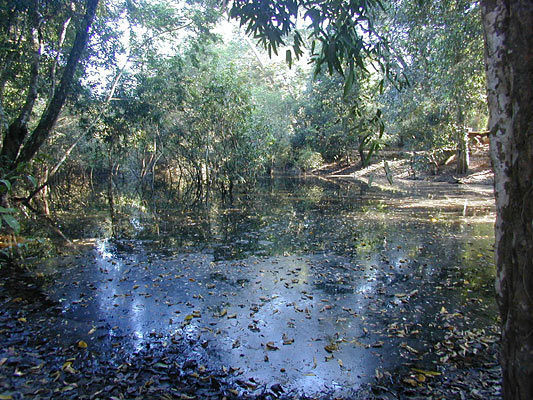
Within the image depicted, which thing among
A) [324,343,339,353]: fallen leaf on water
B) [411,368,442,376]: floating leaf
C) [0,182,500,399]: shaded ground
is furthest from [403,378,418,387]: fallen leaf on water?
[324,343,339,353]: fallen leaf on water

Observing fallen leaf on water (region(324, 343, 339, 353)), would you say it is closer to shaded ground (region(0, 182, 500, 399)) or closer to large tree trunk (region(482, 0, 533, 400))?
shaded ground (region(0, 182, 500, 399))

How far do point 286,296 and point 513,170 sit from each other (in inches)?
175

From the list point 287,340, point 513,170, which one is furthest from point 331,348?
point 513,170

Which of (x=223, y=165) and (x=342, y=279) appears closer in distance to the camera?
(x=342, y=279)

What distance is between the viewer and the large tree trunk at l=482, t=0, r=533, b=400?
72.2 inches

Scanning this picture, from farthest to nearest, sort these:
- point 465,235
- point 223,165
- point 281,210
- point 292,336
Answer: point 223,165, point 281,210, point 465,235, point 292,336

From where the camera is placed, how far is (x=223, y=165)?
76.8 ft

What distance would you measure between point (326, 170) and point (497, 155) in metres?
46.1

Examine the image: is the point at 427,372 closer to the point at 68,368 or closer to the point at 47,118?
the point at 68,368

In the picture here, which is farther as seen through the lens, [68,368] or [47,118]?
[47,118]

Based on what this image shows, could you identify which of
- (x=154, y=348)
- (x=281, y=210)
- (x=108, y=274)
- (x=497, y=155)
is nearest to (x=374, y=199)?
(x=281, y=210)

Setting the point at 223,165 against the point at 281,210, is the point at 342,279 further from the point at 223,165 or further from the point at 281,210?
the point at 223,165

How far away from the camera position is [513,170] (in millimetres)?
1893

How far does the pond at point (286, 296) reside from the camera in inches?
160
